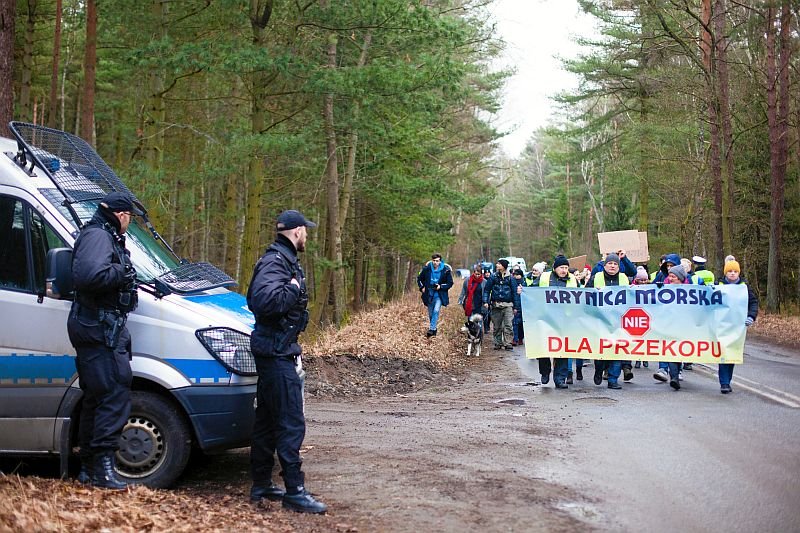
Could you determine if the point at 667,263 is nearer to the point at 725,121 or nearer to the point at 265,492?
the point at 265,492

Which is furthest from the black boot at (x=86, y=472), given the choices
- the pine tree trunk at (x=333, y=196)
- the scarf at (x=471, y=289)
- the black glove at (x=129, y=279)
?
the pine tree trunk at (x=333, y=196)

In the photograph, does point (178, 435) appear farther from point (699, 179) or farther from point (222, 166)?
point (699, 179)

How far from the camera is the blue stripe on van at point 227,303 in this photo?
711 cm

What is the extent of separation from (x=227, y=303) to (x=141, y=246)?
1026 millimetres

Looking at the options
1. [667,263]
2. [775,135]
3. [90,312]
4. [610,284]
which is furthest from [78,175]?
[775,135]

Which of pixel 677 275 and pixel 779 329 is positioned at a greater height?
pixel 677 275

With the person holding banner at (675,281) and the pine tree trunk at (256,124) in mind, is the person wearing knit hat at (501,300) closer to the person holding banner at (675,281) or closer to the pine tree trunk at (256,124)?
the person holding banner at (675,281)

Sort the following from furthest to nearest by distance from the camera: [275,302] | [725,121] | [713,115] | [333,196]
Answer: [713,115] → [725,121] → [333,196] → [275,302]

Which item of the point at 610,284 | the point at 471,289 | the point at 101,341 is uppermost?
the point at 610,284

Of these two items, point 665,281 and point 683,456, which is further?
point 665,281

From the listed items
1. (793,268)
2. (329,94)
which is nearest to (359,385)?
(329,94)

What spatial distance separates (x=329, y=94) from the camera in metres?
20.4

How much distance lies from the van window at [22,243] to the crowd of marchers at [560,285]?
27.2 feet

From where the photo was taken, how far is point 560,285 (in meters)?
14.0
